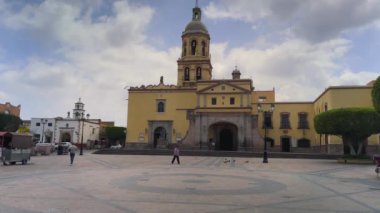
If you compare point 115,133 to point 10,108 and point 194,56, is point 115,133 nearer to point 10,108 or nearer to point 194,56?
point 10,108

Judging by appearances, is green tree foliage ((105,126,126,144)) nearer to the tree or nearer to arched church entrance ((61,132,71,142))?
arched church entrance ((61,132,71,142))

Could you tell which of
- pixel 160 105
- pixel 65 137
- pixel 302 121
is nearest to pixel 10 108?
pixel 65 137

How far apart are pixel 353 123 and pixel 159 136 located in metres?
29.5

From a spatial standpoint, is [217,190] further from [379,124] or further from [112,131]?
[112,131]

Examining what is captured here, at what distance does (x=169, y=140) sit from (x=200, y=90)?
8469 mm

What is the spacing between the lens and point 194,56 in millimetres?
54281

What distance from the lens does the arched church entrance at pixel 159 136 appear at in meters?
50.8

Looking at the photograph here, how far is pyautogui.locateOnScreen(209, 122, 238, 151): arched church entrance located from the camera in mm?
48688

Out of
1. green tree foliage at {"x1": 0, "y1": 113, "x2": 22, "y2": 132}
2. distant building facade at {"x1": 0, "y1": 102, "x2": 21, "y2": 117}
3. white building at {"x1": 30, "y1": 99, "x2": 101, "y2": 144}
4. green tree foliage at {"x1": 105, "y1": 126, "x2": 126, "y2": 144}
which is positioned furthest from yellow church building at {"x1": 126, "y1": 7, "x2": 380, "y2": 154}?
distant building facade at {"x1": 0, "y1": 102, "x2": 21, "y2": 117}

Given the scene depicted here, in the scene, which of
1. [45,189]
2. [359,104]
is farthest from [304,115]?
[45,189]

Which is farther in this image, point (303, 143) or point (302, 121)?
point (302, 121)

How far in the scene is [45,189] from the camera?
11.2 meters

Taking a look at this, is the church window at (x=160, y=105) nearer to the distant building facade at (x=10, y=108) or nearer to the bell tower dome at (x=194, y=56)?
the bell tower dome at (x=194, y=56)

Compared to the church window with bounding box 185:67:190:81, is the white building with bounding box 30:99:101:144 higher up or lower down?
lower down
